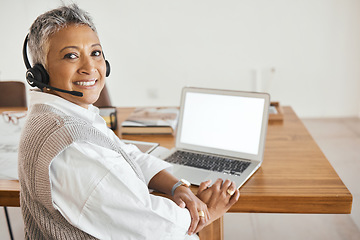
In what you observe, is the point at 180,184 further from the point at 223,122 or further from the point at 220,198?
the point at 223,122

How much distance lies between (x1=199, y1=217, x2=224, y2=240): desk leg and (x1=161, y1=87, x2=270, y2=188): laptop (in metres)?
0.16

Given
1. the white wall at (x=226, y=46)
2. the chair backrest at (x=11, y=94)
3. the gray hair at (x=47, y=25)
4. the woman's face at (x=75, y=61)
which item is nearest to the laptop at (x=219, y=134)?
the woman's face at (x=75, y=61)

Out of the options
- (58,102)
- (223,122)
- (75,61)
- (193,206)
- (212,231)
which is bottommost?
(212,231)

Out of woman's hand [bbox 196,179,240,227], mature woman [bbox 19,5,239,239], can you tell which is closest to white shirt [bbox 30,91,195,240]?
mature woman [bbox 19,5,239,239]

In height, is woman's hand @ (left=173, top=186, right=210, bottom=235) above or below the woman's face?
below

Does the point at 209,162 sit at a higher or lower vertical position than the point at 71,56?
lower

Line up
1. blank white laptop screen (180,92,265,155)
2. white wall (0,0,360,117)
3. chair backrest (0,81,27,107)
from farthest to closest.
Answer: white wall (0,0,360,117)
chair backrest (0,81,27,107)
blank white laptop screen (180,92,265,155)

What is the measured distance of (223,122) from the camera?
53.9 inches

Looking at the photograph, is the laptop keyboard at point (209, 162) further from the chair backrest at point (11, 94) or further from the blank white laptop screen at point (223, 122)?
the chair backrest at point (11, 94)

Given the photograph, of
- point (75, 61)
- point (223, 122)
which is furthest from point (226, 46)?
point (75, 61)

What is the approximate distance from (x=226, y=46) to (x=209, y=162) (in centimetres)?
267

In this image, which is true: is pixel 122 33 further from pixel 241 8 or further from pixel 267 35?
pixel 267 35

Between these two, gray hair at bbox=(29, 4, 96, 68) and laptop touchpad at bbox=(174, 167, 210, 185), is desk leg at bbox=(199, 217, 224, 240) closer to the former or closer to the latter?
laptop touchpad at bbox=(174, 167, 210, 185)

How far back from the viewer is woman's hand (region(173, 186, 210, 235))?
100cm
